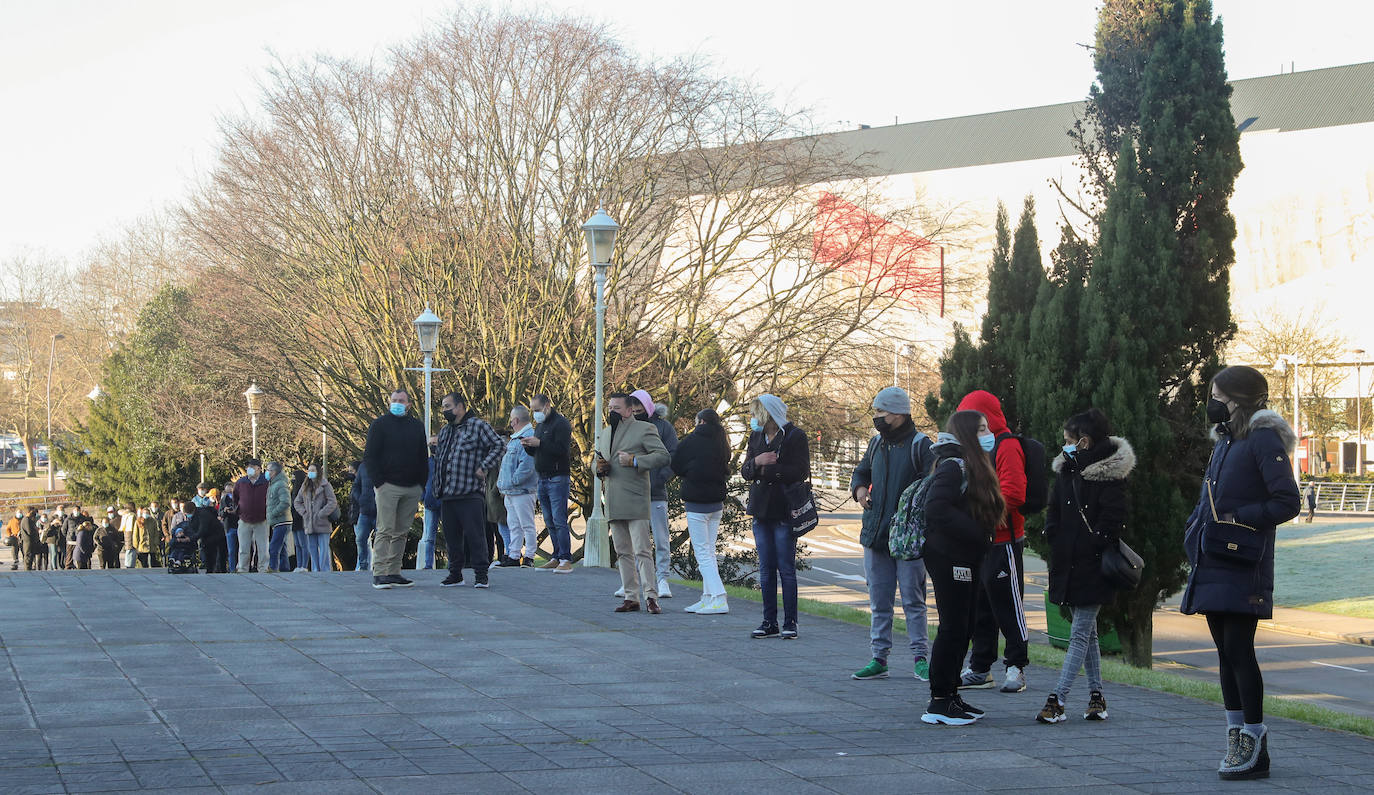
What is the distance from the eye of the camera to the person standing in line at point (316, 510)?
19.9m

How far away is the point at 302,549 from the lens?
21.7 meters

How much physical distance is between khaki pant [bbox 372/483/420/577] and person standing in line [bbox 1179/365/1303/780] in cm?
808

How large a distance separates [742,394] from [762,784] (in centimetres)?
2023

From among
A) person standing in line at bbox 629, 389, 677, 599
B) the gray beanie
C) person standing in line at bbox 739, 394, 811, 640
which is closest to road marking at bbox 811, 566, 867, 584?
person standing in line at bbox 629, 389, 677, 599

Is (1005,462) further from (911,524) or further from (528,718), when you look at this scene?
(528,718)

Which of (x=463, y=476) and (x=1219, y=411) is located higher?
(x=1219, y=411)

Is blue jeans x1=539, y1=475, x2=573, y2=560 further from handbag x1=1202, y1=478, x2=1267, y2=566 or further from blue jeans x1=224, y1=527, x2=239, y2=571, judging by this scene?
blue jeans x1=224, y1=527, x2=239, y2=571

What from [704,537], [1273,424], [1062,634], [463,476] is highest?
[1273,424]

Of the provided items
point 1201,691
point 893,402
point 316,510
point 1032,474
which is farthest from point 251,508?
point 1201,691

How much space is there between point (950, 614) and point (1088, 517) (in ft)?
2.86

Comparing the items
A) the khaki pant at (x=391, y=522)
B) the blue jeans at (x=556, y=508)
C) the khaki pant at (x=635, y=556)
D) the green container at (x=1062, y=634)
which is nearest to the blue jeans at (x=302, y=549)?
the blue jeans at (x=556, y=508)

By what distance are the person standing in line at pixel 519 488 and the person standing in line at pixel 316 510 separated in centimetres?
462

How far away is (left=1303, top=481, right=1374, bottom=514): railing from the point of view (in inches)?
2235

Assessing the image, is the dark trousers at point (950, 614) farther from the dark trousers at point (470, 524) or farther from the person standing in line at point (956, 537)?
the dark trousers at point (470, 524)
